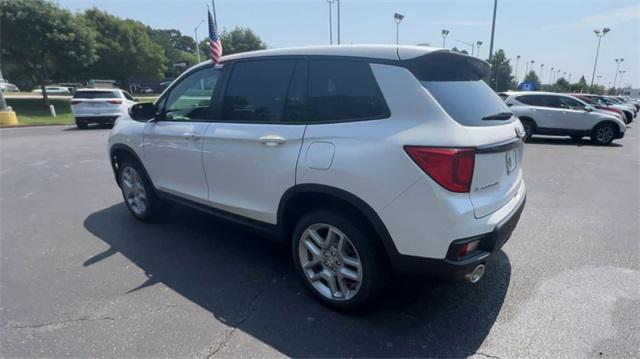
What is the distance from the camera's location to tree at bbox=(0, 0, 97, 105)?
20938 millimetres

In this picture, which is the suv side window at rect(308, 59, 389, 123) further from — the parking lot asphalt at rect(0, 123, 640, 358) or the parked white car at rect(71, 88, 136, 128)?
the parked white car at rect(71, 88, 136, 128)

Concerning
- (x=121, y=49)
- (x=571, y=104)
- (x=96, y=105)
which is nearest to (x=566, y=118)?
(x=571, y=104)

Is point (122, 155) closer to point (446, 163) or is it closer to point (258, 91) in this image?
point (258, 91)

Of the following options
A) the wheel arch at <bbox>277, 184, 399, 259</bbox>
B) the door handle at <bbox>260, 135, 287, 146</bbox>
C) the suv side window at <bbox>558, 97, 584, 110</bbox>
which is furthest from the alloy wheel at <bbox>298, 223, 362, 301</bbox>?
the suv side window at <bbox>558, 97, 584, 110</bbox>

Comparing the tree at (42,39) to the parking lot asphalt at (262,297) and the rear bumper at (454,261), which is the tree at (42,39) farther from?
the rear bumper at (454,261)

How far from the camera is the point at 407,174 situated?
2.34m

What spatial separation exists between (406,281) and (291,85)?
1.95m

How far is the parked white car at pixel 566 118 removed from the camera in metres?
12.4

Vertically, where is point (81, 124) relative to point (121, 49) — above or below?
below

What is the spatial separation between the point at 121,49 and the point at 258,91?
4009 centimetres

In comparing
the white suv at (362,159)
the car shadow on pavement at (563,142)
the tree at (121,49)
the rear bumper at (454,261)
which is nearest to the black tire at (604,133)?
the car shadow on pavement at (563,142)

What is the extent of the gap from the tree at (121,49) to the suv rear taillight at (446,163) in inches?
1481

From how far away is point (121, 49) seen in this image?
121ft

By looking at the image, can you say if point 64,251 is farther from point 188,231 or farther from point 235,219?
point 235,219
